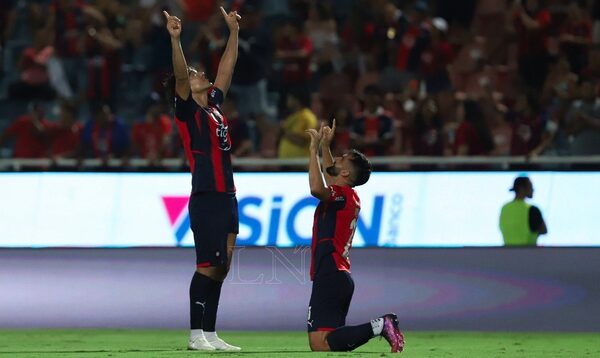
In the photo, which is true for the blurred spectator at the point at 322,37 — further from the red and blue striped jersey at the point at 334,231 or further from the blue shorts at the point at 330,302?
the blue shorts at the point at 330,302

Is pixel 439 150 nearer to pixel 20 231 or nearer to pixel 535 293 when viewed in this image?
pixel 535 293

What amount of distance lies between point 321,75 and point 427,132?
278 cm

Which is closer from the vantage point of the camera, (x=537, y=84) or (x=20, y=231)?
(x=20, y=231)

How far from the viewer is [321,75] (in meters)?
20.4

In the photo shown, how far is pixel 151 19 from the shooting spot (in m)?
21.8

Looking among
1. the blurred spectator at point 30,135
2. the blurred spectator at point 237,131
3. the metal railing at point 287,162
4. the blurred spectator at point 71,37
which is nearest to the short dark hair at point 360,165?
the metal railing at point 287,162

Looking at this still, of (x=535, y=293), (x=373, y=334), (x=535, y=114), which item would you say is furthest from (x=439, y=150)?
(x=373, y=334)

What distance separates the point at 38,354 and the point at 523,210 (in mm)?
6829

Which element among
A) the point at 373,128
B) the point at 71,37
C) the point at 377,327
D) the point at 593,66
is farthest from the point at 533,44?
the point at 377,327

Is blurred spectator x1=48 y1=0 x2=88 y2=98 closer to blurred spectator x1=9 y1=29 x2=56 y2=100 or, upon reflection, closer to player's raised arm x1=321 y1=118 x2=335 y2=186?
blurred spectator x1=9 y1=29 x2=56 y2=100

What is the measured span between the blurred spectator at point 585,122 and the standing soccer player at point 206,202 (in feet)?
26.2

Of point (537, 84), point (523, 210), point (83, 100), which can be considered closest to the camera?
point (523, 210)

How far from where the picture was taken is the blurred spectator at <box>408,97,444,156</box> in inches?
709

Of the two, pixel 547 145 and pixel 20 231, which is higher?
pixel 547 145
